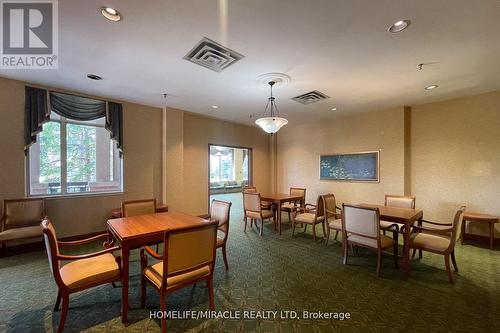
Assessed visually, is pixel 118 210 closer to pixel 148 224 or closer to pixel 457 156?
pixel 148 224

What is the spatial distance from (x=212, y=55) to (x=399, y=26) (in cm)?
205

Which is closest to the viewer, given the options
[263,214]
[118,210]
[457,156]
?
[457,156]

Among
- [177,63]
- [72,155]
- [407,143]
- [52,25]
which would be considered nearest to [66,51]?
[52,25]

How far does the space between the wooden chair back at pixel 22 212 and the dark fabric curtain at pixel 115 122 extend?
1.58 m

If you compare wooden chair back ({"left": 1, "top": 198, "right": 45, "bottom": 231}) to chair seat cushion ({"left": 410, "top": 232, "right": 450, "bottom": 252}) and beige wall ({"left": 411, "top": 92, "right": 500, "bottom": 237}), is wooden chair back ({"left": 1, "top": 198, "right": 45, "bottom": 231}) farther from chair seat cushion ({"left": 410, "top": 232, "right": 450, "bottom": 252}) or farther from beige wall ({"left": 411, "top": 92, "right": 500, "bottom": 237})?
beige wall ({"left": 411, "top": 92, "right": 500, "bottom": 237})

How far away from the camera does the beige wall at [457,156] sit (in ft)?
13.6

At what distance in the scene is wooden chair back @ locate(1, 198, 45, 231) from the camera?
3496mm

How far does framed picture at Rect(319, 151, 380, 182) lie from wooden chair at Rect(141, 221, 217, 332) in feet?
15.8

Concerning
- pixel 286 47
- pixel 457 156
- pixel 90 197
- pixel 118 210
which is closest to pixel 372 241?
pixel 286 47

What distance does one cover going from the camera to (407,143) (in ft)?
16.7

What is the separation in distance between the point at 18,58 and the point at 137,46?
1838 mm

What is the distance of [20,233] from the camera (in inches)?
131

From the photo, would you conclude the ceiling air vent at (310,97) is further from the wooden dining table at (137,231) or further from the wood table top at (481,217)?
the wood table top at (481,217)

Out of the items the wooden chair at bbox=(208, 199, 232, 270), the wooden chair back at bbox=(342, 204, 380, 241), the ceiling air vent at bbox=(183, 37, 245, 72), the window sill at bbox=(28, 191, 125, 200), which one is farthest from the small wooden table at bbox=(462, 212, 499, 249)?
the window sill at bbox=(28, 191, 125, 200)
